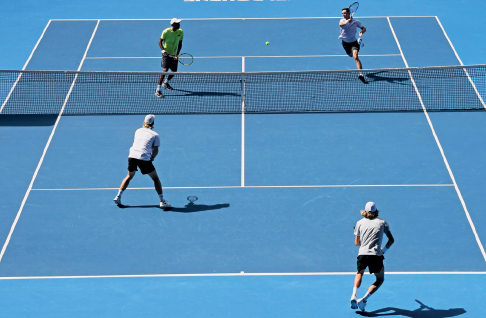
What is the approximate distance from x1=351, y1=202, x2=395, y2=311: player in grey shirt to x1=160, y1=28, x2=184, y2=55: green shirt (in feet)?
27.8

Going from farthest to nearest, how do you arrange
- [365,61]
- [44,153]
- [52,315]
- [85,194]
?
[365,61] → [44,153] → [85,194] → [52,315]

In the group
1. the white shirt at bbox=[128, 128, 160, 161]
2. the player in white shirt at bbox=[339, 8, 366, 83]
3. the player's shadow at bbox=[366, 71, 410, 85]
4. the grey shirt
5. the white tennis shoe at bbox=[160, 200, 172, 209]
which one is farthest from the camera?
the player in white shirt at bbox=[339, 8, 366, 83]

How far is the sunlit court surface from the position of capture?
36.2 ft

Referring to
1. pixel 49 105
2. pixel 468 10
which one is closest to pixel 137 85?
pixel 49 105

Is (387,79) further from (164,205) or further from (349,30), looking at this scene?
(164,205)

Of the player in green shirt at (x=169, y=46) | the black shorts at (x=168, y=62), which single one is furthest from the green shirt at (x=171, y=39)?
the black shorts at (x=168, y=62)

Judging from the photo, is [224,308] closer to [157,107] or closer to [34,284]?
[34,284]

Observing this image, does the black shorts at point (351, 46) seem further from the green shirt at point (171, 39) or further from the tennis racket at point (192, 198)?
the tennis racket at point (192, 198)

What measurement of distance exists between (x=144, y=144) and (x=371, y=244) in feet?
14.5

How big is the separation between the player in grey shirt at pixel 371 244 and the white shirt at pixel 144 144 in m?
4.05

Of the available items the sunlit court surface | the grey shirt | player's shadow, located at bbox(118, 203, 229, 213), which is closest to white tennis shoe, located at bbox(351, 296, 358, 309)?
the sunlit court surface

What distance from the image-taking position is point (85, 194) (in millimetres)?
13539

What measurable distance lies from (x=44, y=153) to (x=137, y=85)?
141 inches

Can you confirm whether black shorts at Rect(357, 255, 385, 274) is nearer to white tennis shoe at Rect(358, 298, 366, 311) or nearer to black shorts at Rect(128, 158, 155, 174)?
white tennis shoe at Rect(358, 298, 366, 311)
